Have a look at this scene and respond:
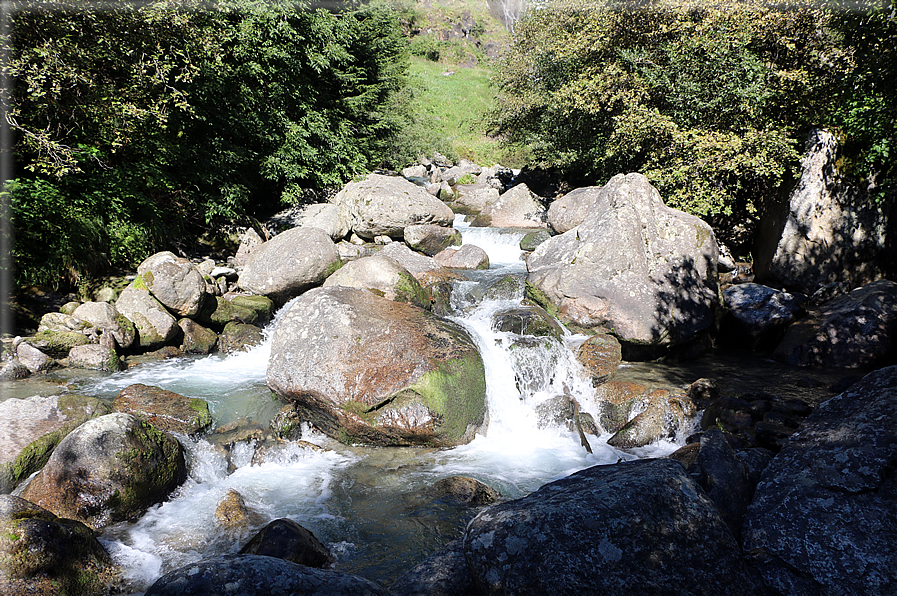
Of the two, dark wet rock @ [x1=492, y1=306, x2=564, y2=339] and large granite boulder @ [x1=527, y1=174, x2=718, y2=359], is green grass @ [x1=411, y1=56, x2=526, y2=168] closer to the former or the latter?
large granite boulder @ [x1=527, y1=174, x2=718, y2=359]

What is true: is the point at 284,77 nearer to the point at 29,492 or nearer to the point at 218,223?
the point at 218,223

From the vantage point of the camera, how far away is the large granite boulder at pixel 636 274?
10492 mm

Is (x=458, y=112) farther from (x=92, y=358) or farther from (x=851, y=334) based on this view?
(x=92, y=358)

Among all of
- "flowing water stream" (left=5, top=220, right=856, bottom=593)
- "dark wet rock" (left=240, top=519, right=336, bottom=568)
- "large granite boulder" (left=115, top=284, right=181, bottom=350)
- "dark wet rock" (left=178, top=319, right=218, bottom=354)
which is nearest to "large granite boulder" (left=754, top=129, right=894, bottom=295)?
"flowing water stream" (left=5, top=220, right=856, bottom=593)

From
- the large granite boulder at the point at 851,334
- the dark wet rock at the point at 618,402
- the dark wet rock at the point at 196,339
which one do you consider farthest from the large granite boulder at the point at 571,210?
the dark wet rock at the point at 196,339

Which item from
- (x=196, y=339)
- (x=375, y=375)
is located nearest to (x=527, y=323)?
(x=375, y=375)

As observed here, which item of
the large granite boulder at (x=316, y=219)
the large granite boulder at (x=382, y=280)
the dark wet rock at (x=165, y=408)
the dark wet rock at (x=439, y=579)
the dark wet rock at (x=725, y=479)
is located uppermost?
the large granite boulder at (x=316, y=219)

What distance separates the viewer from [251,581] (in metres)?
3.04

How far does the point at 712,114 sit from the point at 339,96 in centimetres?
1380

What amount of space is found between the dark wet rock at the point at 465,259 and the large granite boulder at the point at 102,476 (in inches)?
393

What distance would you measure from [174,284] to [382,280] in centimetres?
480

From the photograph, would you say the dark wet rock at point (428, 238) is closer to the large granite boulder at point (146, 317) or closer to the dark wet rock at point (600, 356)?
the dark wet rock at point (600, 356)

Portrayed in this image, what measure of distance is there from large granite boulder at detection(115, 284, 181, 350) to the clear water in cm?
61

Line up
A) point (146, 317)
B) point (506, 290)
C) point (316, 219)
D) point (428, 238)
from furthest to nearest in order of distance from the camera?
point (316, 219) → point (428, 238) → point (506, 290) → point (146, 317)
